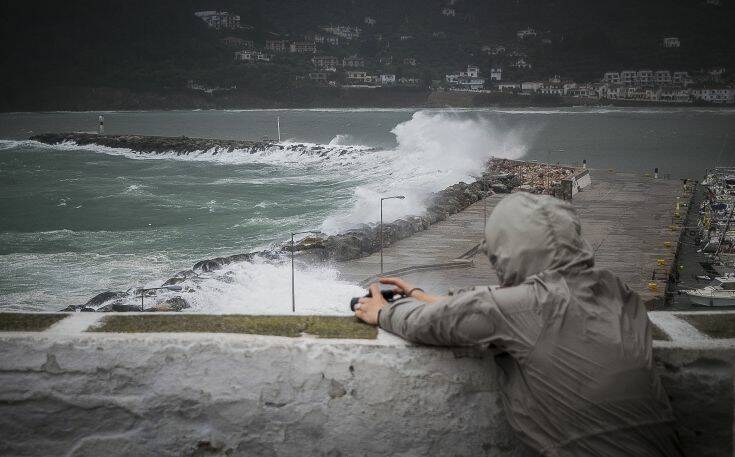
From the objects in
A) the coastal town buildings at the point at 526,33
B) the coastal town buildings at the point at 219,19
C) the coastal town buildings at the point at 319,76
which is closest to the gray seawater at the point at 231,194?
the coastal town buildings at the point at 319,76

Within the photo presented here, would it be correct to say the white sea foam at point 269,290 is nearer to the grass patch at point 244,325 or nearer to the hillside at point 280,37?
the grass patch at point 244,325

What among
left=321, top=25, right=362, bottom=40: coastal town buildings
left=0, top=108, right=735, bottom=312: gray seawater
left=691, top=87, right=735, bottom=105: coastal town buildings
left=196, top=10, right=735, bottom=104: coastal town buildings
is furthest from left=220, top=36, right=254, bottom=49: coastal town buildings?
left=691, top=87, right=735, bottom=105: coastal town buildings

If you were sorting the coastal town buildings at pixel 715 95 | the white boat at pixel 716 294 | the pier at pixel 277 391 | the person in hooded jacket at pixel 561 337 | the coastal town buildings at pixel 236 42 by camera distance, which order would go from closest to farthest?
the person in hooded jacket at pixel 561 337, the pier at pixel 277 391, the white boat at pixel 716 294, the coastal town buildings at pixel 715 95, the coastal town buildings at pixel 236 42

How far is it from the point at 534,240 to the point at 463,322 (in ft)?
0.92

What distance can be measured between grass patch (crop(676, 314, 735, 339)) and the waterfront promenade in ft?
44.8

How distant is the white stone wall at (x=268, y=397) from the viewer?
2.15 meters

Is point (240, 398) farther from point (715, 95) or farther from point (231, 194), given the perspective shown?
point (715, 95)

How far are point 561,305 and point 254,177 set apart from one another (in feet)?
159

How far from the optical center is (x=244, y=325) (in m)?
2.31

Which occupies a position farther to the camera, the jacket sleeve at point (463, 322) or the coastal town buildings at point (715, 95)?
the coastal town buildings at point (715, 95)

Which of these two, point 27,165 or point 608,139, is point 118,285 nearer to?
point 27,165

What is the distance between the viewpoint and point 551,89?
14038cm

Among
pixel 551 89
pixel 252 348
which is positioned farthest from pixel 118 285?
pixel 551 89

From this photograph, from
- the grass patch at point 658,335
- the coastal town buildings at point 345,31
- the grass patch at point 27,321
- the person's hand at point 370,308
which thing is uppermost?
the coastal town buildings at point 345,31
